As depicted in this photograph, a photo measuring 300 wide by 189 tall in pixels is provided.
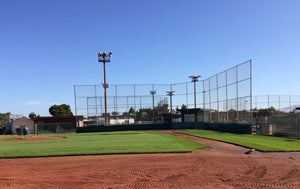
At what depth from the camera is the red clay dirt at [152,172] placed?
6500 mm

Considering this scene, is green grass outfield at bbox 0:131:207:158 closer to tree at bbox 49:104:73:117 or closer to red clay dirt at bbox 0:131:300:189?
red clay dirt at bbox 0:131:300:189

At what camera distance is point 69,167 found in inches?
341

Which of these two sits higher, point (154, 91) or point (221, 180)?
point (154, 91)

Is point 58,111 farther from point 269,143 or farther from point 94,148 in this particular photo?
point 269,143

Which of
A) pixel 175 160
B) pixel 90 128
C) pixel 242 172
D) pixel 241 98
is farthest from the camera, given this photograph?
pixel 90 128

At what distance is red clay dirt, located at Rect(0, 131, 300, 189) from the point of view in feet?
21.3

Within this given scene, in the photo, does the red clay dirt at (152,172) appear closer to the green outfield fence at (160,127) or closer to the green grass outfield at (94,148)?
the green grass outfield at (94,148)

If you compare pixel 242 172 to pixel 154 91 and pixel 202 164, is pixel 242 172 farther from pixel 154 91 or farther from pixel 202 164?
pixel 154 91

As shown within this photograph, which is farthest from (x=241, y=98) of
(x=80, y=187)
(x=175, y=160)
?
(x=80, y=187)

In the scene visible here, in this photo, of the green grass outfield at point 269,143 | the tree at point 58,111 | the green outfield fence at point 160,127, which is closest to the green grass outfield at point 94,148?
the green grass outfield at point 269,143

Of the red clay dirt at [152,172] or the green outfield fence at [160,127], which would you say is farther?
the green outfield fence at [160,127]

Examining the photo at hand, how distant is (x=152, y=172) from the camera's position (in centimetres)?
771

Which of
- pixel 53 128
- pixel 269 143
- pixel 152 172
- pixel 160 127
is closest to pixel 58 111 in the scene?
pixel 53 128

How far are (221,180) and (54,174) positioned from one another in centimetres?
505
